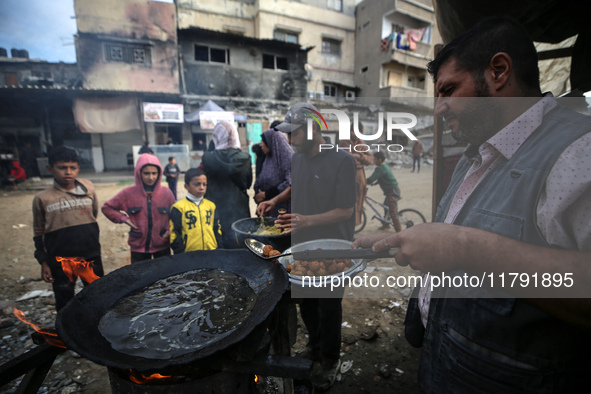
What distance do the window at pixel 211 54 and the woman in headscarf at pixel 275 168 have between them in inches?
665

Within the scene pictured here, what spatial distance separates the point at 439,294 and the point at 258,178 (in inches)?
122

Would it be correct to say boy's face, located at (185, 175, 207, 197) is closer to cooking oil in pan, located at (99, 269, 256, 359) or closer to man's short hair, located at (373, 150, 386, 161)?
cooking oil in pan, located at (99, 269, 256, 359)

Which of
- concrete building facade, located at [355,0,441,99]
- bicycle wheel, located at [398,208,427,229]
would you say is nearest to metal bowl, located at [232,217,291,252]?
bicycle wheel, located at [398,208,427,229]

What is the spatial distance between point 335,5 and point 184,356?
1297 inches

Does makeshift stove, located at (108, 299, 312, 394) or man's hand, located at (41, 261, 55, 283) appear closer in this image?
makeshift stove, located at (108, 299, 312, 394)

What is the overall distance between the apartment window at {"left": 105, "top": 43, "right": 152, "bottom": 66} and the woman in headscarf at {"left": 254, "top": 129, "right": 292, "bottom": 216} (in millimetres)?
17096

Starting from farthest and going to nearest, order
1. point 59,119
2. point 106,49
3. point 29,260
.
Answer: point 59,119 < point 106,49 < point 29,260

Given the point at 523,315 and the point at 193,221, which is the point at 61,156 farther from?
the point at 523,315

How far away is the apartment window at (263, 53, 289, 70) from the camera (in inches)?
750

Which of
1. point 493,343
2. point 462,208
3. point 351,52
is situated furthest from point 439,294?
point 351,52

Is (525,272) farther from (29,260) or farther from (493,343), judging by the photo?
(29,260)

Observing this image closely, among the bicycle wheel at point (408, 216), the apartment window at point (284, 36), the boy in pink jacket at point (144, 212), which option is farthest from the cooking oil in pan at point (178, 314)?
the apartment window at point (284, 36)

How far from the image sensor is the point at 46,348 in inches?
55.2

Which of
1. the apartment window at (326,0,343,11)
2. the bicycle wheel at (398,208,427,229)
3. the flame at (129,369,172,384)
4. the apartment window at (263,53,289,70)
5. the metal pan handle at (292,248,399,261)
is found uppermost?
the apartment window at (326,0,343,11)
